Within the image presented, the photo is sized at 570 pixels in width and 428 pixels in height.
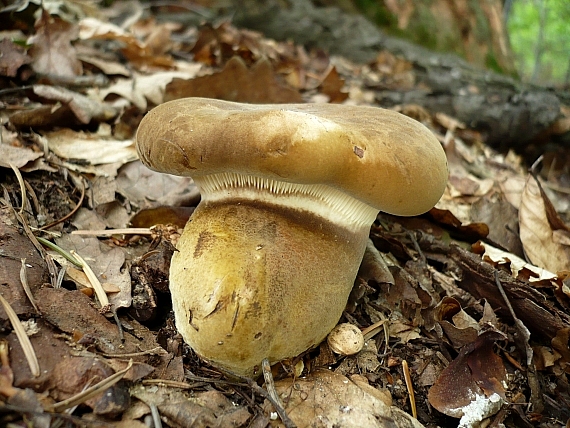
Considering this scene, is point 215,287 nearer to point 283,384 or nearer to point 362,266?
point 283,384

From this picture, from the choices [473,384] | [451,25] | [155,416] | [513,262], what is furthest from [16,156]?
[451,25]

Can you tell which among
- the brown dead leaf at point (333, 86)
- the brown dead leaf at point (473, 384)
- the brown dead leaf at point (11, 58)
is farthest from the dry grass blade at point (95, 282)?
the brown dead leaf at point (333, 86)

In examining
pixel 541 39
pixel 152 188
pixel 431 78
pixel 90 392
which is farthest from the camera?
pixel 541 39

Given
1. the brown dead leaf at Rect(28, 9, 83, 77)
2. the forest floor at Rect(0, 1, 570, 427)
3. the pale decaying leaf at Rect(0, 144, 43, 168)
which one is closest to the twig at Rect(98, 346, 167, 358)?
the forest floor at Rect(0, 1, 570, 427)

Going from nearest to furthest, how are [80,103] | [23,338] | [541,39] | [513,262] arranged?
[23,338], [513,262], [80,103], [541,39]

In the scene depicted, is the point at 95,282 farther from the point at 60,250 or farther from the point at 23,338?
the point at 23,338

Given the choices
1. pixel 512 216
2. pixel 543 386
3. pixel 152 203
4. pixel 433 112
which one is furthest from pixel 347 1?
pixel 543 386

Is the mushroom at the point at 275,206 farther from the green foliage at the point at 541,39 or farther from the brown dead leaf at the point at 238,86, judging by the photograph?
the green foliage at the point at 541,39
